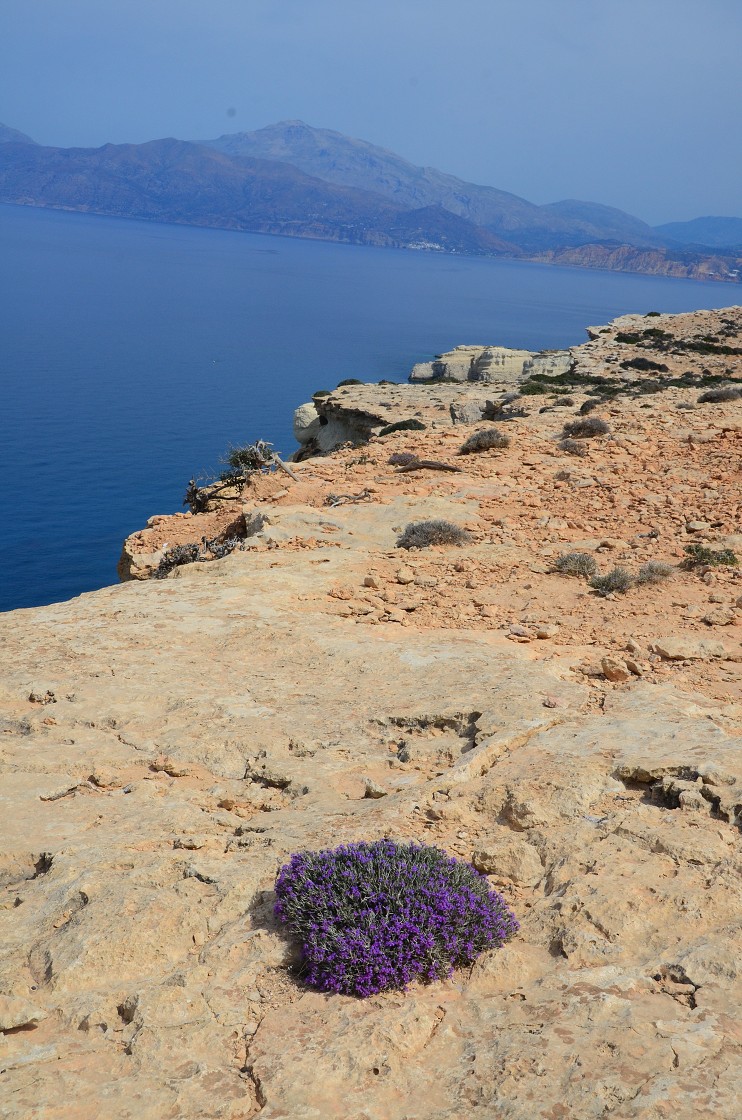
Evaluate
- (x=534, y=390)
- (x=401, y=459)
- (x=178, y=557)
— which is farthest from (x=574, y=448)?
(x=534, y=390)

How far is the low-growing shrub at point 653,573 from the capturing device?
407 inches

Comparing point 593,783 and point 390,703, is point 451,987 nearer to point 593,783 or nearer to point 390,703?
point 593,783

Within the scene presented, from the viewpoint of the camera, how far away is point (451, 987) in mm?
4332

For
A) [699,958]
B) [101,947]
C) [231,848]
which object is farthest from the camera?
[231,848]

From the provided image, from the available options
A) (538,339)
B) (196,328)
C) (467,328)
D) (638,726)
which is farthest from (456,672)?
(467,328)

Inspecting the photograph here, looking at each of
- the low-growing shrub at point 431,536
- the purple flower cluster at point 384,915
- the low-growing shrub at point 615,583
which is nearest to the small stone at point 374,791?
the purple flower cluster at point 384,915

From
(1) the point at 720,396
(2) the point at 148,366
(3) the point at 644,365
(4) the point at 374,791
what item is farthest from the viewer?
(2) the point at 148,366

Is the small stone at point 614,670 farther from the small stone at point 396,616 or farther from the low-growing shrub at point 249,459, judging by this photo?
the low-growing shrub at point 249,459

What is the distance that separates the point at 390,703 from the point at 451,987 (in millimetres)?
3451

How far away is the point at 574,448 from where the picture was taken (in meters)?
17.1

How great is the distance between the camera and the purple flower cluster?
14.0 ft

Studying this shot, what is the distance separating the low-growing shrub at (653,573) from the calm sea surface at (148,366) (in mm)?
25298

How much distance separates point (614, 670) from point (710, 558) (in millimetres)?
3740

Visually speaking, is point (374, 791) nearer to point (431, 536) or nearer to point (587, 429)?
point (431, 536)
